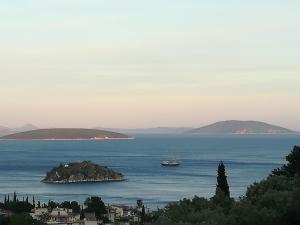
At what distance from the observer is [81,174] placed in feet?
390

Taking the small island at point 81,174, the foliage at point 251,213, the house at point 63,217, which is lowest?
the house at point 63,217

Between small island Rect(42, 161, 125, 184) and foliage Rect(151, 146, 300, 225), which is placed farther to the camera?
small island Rect(42, 161, 125, 184)

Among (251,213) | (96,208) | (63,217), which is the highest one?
(251,213)

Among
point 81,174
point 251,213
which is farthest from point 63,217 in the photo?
point 81,174

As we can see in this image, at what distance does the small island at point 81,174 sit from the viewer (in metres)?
112

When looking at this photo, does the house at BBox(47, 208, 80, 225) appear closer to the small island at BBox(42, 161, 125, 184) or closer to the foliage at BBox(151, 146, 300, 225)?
the foliage at BBox(151, 146, 300, 225)

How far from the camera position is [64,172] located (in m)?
115

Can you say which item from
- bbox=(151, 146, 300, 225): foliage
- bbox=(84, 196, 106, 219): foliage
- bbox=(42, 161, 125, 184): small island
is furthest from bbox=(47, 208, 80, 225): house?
bbox=(42, 161, 125, 184): small island

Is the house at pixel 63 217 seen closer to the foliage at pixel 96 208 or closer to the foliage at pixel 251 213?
the foliage at pixel 96 208

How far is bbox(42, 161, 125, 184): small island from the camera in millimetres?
111631

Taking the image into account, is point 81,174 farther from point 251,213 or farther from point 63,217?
point 251,213

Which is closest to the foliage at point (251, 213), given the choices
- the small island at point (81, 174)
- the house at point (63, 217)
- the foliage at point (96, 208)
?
the house at point (63, 217)

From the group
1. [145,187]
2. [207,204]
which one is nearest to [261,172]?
[145,187]

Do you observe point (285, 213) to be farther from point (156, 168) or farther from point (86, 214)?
point (156, 168)
